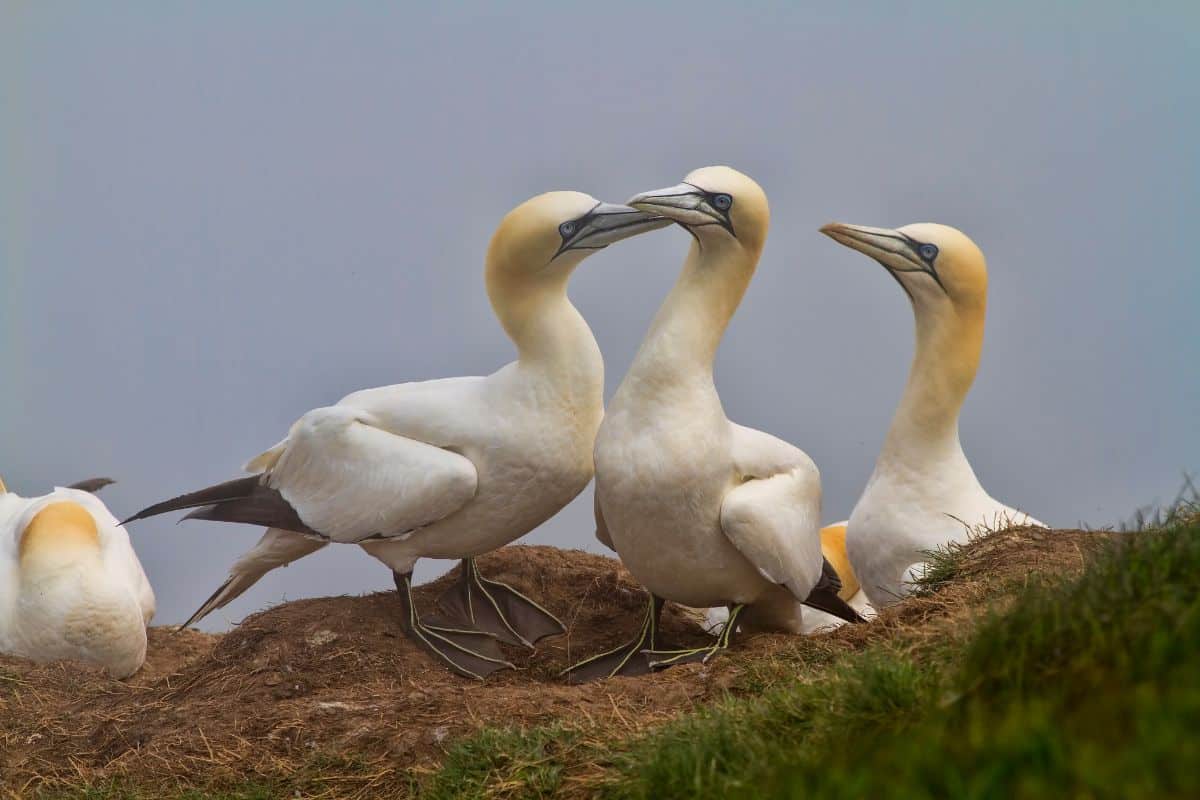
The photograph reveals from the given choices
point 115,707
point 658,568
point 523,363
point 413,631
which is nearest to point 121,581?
point 115,707

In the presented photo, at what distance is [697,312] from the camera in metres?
7.26

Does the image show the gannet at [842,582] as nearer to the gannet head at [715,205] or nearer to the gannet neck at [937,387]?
the gannet neck at [937,387]

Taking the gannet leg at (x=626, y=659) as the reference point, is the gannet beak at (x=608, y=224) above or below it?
above

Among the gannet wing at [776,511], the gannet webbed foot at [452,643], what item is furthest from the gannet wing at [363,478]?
the gannet wing at [776,511]

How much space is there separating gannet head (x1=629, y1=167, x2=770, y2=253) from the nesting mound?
6.60 ft

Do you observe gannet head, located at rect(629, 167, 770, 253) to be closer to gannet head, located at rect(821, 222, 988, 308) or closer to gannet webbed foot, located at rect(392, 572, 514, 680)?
gannet head, located at rect(821, 222, 988, 308)

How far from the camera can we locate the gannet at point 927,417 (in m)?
8.05

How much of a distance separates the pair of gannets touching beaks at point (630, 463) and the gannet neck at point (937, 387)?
0.01m

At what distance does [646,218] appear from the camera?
7590mm

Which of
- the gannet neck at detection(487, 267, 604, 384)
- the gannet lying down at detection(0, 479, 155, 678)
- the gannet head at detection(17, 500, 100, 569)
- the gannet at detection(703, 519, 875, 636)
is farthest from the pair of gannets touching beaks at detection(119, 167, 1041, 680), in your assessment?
the gannet head at detection(17, 500, 100, 569)

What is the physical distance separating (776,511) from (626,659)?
1230 millimetres

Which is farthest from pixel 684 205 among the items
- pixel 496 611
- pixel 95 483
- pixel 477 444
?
pixel 95 483

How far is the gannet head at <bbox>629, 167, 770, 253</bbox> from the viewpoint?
23.4 feet

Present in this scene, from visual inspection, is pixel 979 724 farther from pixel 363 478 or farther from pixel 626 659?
pixel 363 478
